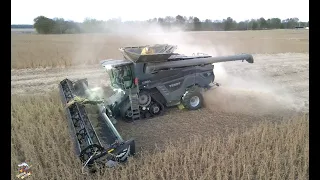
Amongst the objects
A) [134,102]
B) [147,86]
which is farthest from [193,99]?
[134,102]

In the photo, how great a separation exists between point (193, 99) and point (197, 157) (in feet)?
11.4

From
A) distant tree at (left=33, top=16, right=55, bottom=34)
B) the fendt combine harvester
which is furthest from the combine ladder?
distant tree at (left=33, top=16, right=55, bottom=34)

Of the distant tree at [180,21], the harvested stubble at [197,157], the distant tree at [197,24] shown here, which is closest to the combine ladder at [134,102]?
the harvested stubble at [197,157]

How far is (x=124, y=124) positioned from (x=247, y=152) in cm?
355

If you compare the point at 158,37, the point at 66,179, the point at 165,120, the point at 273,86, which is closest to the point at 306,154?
the point at 165,120

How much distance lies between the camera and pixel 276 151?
529 centimetres

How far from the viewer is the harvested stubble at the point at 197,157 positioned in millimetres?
4676

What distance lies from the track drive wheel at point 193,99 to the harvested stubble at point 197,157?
199 cm

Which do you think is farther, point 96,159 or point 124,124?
point 124,124

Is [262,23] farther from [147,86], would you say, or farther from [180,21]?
[147,86]

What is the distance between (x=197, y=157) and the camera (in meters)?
5.18

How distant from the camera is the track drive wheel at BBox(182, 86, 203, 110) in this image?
27.4 feet
